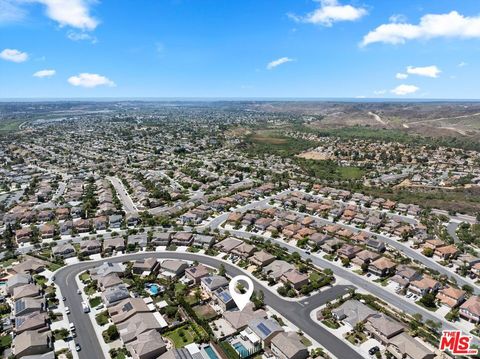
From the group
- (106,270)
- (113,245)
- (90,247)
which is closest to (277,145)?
(113,245)

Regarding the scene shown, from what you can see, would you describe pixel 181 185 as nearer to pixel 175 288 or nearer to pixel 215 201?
pixel 215 201

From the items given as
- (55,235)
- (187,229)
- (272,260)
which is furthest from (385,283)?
(55,235)

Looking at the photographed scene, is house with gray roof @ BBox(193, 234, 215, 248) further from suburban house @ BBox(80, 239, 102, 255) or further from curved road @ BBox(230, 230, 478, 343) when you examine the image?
suburban house @ BBox(80, 239, 102, 255)

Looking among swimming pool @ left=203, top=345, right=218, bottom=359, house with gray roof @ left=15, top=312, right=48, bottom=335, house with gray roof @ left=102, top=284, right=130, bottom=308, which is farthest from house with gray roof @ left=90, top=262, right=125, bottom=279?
swimming pool @ left=203, top=345, right=218, bottom=359

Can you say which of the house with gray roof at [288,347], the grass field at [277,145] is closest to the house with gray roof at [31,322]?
the house with gray roof at [288,347]

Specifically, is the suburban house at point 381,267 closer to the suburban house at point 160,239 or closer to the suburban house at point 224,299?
the suburban house at point 224,299

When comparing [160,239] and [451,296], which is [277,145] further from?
[451,296]
